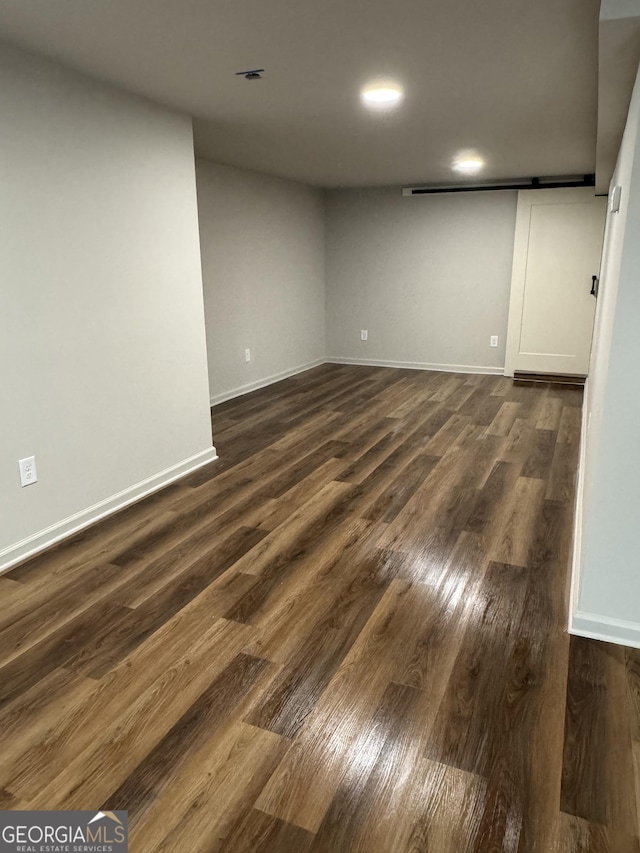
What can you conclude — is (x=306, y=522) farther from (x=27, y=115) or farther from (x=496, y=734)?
(x=27, y=115)

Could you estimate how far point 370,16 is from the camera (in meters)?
2.00

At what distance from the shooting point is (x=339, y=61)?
8.02ft

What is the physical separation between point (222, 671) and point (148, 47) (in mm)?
2398

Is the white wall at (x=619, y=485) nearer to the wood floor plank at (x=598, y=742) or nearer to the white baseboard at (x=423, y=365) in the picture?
the wood floor plank at (x=598, y=742)

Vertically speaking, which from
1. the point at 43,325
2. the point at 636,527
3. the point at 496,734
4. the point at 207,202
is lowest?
the point at 496,734

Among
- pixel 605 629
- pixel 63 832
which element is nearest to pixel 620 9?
pixel 605 629

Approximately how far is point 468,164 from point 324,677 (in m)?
4.69

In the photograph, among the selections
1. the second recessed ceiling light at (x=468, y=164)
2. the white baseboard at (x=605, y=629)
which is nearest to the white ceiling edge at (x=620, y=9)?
the white baseboard at (x=605, y=629)

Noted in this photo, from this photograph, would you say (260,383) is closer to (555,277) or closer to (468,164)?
(468,164)

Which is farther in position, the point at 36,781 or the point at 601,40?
the point at 601,40

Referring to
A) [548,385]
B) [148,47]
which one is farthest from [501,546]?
[548,385]

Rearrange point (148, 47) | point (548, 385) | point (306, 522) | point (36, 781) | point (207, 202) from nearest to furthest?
point (36, 781) → point (148, 47) → point (306, 522) → point (207, 202) → point (548, 385)

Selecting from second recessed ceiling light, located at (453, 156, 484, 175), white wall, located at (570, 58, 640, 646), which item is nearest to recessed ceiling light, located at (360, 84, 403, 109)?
white wall, located at (570, 58, 640, 646)

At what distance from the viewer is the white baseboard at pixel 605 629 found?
6.65 ft
